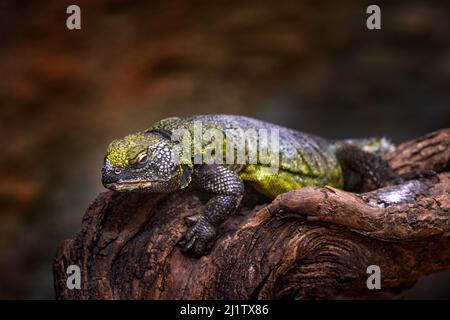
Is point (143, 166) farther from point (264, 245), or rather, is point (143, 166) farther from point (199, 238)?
point (264, 245)

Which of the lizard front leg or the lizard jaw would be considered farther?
the lizard front leg

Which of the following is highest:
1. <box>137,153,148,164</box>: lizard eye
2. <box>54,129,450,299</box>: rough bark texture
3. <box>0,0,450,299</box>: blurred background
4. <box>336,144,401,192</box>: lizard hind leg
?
<box>0,0,450,299</box>: blurred background

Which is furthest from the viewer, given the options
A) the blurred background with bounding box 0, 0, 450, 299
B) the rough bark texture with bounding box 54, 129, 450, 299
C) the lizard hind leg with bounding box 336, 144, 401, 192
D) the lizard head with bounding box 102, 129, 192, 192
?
the blurred background with bounding box 0, 0, 450, 299

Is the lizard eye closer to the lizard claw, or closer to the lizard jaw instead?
the lizard jaw

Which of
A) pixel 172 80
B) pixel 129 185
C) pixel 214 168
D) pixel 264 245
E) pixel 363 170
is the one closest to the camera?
pixel 129 185

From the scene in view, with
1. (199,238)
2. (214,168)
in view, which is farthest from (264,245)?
(214,168)

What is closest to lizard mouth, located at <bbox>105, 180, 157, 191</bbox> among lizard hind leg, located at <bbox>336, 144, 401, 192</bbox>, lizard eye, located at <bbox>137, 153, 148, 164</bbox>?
lizard eye, located at <bbox>137, 153, 148, 164</bbox>

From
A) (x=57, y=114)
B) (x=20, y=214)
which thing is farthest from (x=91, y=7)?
(x=20, y=214)
